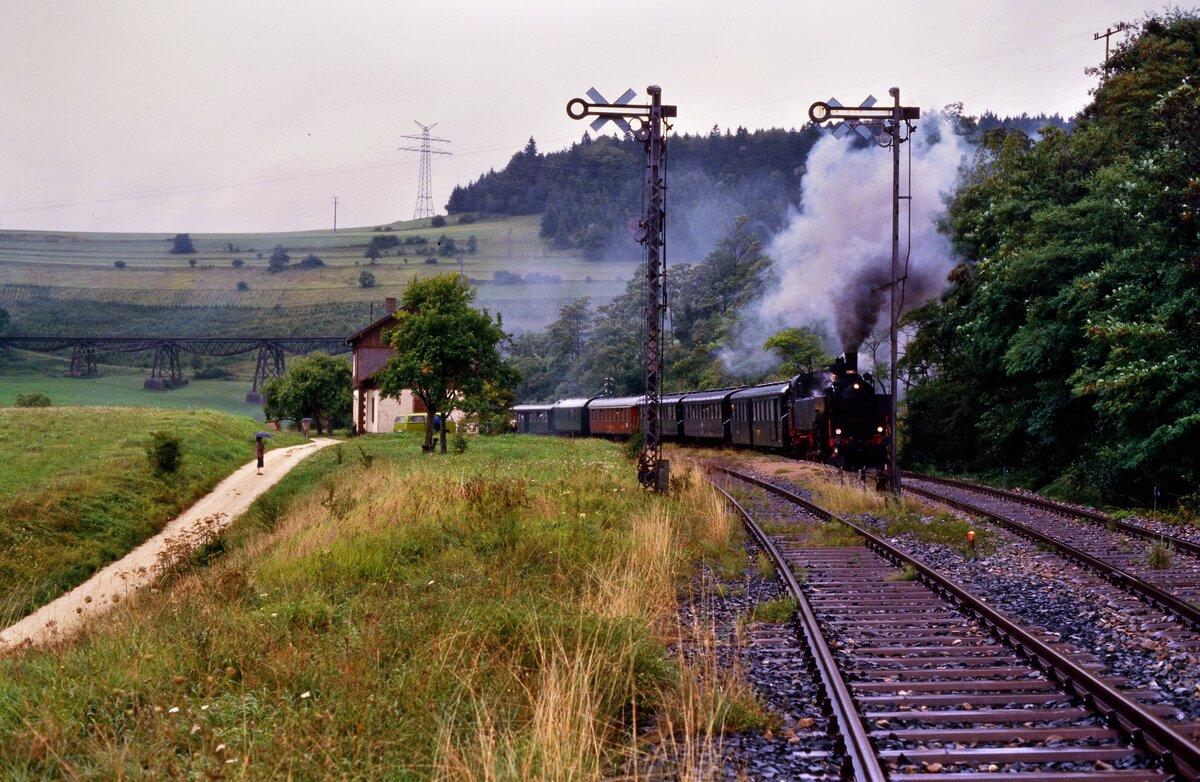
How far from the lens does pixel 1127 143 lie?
29953 mm

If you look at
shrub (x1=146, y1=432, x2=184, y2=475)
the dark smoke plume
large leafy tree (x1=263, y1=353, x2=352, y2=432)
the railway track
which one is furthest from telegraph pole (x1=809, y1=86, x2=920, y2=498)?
large leafy tree (x1=263, y1=353, x2=352, y2=432)

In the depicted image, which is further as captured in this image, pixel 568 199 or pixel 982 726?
pixel 568 199

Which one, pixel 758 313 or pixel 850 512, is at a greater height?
pixel 758 313

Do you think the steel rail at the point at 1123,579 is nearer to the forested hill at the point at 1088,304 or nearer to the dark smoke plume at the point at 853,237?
the forested hill at the point at 1088,304

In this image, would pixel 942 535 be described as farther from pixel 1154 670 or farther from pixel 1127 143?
pixel 1127 143

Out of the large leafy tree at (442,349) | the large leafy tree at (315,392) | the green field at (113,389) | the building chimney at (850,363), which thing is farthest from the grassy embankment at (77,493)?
the green field at (113,389)

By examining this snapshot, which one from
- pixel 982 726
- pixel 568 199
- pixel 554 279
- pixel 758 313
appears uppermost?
pixel 568 199

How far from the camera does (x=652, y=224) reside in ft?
66.2

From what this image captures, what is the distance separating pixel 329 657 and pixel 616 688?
2022 mm

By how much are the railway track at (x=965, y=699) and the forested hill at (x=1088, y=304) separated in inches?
467

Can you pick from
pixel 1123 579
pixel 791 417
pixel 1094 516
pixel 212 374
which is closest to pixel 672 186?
pixel 212 374

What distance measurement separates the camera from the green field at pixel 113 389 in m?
87.2

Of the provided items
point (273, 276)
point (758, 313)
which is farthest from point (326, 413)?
point (273, 276)

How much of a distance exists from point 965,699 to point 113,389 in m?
102
